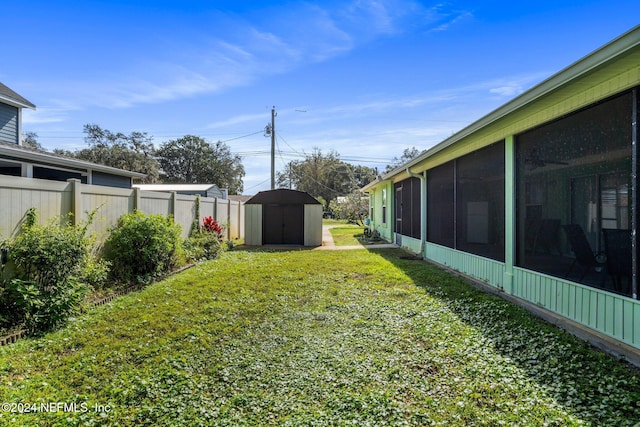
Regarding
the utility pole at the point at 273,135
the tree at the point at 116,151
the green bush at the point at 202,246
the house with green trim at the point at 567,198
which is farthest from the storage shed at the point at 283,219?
the tree at the point at 116,151

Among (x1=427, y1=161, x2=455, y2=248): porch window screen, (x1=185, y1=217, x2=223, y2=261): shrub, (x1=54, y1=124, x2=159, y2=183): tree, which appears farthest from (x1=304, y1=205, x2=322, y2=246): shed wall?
(x1=54, y1=124, x2=159, y2=183): tree

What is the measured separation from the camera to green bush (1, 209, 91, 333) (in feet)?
12.2

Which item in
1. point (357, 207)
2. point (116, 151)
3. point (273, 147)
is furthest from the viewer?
point (116, 151)

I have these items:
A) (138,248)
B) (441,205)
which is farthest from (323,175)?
(138,248)

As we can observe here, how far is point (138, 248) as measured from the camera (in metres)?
6.20

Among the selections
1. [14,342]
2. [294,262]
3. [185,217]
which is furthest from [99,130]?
[14,342]

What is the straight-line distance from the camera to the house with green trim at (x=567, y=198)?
9.81 ft

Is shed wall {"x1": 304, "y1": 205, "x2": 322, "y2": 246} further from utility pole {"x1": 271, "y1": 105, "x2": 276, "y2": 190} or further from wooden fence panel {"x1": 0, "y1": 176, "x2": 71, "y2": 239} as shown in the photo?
utility pole {"x1": 271, "y1": 105, "x2": 276, "y2": 190}

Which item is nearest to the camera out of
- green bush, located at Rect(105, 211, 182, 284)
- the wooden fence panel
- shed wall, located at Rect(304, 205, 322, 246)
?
the wooden fence panel

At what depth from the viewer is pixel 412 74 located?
40.6ft

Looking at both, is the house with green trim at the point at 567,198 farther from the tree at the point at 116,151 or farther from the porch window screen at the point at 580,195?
the tree at the point at 116,151

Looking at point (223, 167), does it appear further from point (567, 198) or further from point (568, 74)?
point (568, 74)

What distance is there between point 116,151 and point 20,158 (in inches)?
1068

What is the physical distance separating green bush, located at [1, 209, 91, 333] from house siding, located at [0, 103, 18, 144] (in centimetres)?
984
